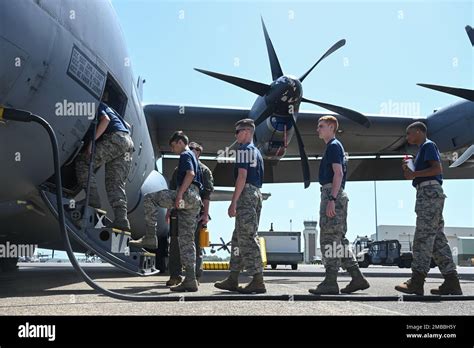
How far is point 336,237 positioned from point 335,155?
96 centimetres

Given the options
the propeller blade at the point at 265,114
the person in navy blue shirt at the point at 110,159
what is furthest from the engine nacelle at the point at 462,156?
the person in navy blue shirt at the point at 110,159

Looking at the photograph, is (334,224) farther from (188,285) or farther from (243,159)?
(188,285)

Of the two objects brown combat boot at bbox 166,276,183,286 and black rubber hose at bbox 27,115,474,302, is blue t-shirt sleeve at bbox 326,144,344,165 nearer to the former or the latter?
black rubber hose at bbox 27,115,474,302

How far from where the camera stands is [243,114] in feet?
43.7

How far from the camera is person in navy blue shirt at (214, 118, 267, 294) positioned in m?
5.32

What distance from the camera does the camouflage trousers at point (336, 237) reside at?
5172mm

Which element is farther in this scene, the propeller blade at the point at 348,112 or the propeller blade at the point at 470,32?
the propeller blade at the point at 348,112

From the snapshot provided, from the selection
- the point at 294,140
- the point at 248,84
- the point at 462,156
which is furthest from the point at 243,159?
the point at 294,140

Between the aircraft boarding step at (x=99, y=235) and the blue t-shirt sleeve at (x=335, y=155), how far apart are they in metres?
2.67

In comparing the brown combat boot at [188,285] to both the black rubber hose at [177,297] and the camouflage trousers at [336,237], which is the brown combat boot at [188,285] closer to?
the black rubber hose at [177,297]

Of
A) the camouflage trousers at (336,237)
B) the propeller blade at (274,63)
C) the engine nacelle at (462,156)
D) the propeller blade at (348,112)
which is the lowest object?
the camouflage trousers at (336,237)

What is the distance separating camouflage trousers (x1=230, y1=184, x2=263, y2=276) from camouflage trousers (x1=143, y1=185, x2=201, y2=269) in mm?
549

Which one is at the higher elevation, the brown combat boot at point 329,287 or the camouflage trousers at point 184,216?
the camouflage trousers at point 184,216
